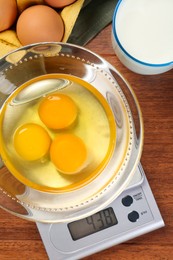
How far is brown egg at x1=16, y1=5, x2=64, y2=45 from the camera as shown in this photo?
0.91m

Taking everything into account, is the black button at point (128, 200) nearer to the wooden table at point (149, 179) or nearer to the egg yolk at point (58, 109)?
the wooden table at point (149, 179)

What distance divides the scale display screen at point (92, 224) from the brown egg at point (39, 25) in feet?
1.21

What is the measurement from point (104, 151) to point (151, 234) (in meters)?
0.21

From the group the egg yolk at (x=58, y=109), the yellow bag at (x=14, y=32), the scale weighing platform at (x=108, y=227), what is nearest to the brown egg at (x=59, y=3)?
the yellow bag at (x=14, y=32)

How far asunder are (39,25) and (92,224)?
42 centimetres

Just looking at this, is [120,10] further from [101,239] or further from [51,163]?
[101,239]

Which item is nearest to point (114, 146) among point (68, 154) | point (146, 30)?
point (68, 154)

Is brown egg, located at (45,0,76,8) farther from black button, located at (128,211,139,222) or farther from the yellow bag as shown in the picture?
black button, located at (128,211,139,222)

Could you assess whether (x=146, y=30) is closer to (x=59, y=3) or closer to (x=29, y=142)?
(x=59, y=3)

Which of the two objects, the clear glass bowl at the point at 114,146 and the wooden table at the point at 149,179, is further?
the wooden table at the point at 149,179

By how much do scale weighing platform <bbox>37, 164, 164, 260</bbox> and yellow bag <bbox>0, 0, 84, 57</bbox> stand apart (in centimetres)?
33

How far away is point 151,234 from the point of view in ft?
3.26

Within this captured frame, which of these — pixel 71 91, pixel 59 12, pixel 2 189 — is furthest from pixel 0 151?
pixel 59 12

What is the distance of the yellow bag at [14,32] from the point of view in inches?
36.9
